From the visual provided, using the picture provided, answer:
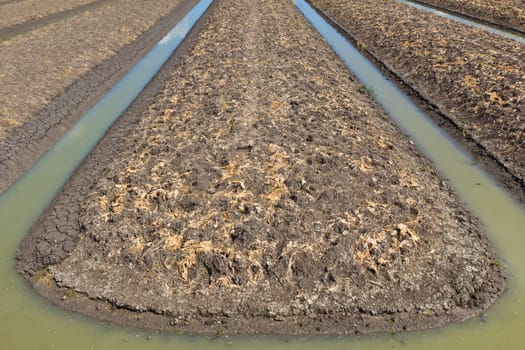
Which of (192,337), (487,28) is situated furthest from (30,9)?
(192,337)

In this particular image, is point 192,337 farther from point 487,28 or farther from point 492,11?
point 492,11

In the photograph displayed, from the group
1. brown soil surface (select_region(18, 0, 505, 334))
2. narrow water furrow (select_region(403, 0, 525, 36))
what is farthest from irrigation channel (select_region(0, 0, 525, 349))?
narrow water furrow (select_region(403, 0, 525, 36))

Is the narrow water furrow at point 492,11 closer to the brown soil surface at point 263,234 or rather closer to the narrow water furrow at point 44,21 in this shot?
the brown soil surface at point 263,234

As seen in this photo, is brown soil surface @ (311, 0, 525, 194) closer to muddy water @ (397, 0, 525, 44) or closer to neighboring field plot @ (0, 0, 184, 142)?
muddy water @ (397, 0, 525, 44)

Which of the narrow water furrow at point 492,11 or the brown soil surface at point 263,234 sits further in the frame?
the narrow water furrow at point 492,11

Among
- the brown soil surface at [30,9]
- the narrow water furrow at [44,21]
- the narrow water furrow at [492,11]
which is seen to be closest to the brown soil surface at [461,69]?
the narrow water furrow at [492,11]

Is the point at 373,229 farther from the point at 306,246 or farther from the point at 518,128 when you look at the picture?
the point at 518,128
